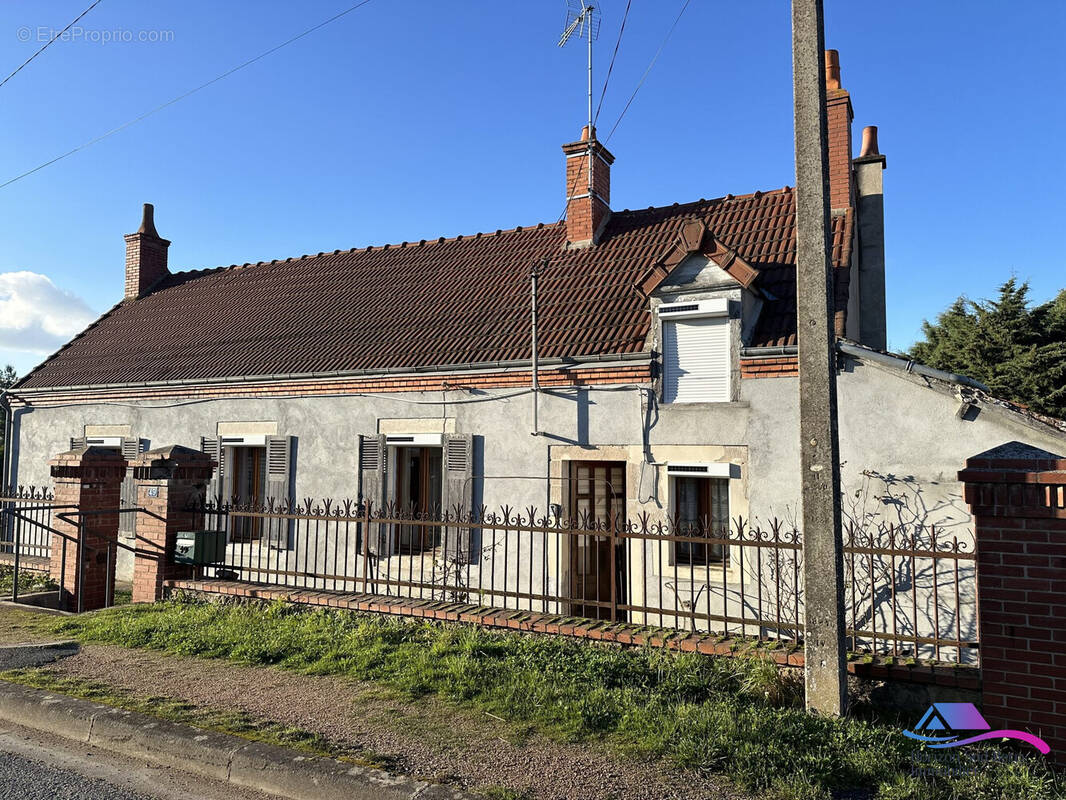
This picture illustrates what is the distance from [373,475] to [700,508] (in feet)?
16.1

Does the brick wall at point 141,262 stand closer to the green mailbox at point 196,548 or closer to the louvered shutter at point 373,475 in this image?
the louvered shutter at point 373,475

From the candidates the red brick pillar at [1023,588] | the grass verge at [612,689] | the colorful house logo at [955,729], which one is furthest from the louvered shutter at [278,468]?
the red brick pillar at [1023,588]

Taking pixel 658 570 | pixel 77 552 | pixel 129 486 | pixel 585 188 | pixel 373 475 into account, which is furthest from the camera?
pixel 129 486

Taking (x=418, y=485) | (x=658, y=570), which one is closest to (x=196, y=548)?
(x=418, y=485)

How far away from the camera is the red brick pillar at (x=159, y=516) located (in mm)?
8188

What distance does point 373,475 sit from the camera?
1052cm

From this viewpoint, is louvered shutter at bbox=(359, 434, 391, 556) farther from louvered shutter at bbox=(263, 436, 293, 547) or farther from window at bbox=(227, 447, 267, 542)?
window at bbox=(227, 447, 267, 542)

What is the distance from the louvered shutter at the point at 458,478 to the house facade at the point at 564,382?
32 millimetres

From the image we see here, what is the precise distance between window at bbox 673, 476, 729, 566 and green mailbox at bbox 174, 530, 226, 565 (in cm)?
566

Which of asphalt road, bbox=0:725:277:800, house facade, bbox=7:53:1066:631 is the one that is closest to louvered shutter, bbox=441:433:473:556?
house facade, bbox=7:53:1066:631

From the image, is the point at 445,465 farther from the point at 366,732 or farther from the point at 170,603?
the point at 366,732

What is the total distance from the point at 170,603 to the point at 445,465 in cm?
383

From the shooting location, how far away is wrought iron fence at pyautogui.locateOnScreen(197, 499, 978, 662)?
6254 millimetres

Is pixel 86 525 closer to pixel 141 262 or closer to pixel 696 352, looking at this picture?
pixel 696 352
